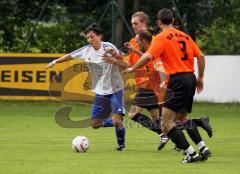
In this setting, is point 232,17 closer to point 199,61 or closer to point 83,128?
point 83,128

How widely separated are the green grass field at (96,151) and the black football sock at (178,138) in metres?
0.26

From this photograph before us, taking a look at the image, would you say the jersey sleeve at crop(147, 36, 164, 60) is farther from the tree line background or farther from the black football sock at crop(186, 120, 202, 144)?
the tree line background

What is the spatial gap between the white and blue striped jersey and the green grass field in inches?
39.0

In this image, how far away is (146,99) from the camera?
1490cm

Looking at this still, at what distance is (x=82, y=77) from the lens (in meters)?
26.2

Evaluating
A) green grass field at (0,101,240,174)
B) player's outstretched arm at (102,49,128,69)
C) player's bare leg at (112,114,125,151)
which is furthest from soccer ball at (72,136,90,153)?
player's outstretched arm at (102,49,128,69)

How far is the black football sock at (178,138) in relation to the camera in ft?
39.6

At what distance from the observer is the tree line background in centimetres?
3152

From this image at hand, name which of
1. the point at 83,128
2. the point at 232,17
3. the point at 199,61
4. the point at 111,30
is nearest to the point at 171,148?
the point at 199,61

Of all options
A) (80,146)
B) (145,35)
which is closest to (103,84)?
(145,35)

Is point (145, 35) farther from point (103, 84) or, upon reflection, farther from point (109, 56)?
point (103, 84)

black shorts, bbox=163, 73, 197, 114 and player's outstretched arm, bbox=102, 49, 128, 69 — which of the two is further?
player's outstretched arm, bbox=102, 49, 128, 69

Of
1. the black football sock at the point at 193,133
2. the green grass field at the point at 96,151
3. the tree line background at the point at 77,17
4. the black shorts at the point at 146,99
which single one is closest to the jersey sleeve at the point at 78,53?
the black shorts at the point at 146,99

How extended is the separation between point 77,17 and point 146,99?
66.3 feet
